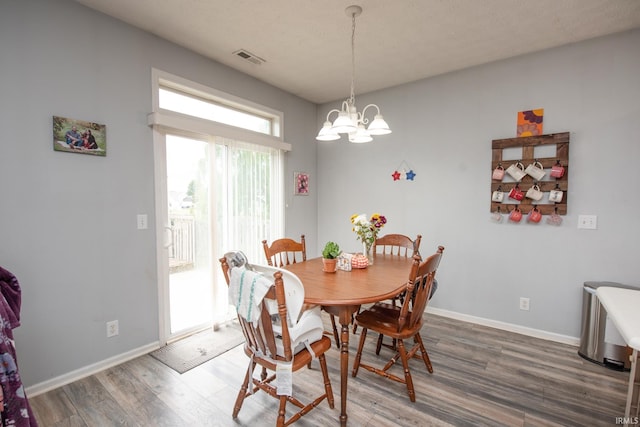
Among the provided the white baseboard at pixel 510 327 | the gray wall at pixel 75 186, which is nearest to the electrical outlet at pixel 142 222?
the gray wall at pixel 75 186

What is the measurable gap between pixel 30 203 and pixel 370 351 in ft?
8.81

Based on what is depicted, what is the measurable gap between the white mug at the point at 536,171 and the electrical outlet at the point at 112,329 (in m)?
3.76

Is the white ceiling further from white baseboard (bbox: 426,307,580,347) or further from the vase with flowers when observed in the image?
white baseboard (bbox: 426,307,580,347)

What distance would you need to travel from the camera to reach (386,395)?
6.29ft

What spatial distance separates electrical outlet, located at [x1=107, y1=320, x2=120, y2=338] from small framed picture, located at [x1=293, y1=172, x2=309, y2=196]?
2327 mm

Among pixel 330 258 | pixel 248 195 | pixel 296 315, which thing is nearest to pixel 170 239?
pixel 248 195

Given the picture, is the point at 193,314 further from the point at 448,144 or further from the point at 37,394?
the point at 448,144

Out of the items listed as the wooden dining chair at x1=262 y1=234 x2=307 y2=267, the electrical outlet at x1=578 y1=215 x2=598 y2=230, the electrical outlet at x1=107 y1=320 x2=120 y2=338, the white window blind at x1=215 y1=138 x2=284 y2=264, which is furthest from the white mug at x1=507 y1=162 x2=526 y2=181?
the electrical outlet at x1=107 y1=320 x2=120 y2=338

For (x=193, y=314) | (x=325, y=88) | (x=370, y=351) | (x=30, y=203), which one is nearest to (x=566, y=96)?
(x=325, y=88)

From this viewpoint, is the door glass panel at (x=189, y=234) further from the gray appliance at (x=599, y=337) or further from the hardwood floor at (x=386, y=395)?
the gray appliance at (x=599, y=337)

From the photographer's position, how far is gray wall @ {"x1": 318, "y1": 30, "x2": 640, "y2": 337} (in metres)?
2.41

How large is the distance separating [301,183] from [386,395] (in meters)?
2.68

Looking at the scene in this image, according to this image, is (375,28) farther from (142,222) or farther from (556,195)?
(142,222)

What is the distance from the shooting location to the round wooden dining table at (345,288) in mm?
1575
